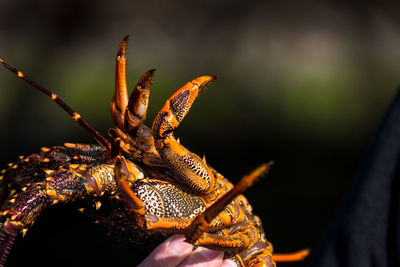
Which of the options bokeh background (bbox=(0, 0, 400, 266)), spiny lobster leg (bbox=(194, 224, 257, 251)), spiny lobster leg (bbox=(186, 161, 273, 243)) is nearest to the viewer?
spiny lobster leg (bbox=(186, 161, 273, 243))

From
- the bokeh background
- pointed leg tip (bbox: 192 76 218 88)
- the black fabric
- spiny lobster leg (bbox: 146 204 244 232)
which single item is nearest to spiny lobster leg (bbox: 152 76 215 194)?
pointed leg tip (bbox: 192 76 218 88)

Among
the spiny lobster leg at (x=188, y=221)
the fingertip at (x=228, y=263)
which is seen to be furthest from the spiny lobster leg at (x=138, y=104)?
the fingertip at (x=228, y=263)

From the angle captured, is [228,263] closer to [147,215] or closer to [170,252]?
[170,252]

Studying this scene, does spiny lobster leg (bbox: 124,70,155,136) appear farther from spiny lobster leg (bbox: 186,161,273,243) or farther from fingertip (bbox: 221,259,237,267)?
fingertip (bbox: 221,259,237,267)

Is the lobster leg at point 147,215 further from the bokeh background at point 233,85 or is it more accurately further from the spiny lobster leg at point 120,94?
the bokeh background at point 233,85

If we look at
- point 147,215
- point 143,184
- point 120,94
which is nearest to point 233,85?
point 120,94

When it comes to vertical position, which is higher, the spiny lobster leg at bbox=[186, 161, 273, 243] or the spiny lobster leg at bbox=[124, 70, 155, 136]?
the spiny lobster leg at bbox=[124, 70, 155, 136]

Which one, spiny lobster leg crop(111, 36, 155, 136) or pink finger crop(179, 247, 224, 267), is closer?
spiny lobster leg crop(111, 36, 155, 136)
